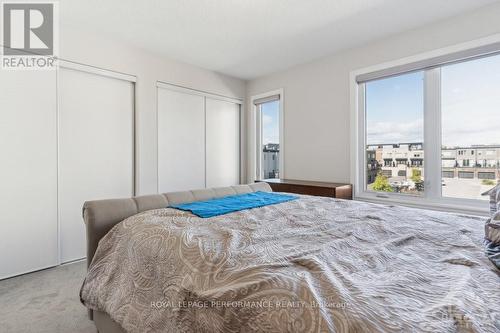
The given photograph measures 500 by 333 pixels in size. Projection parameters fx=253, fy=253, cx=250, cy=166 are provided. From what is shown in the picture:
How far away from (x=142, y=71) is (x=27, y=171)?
5.48ft

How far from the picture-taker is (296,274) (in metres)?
0.76

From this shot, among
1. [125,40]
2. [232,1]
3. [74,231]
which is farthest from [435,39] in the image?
[74,231]

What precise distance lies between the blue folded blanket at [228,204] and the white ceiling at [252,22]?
1.72 m

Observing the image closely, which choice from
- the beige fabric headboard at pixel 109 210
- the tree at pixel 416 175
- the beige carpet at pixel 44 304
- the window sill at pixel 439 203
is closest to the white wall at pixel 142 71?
the beige carpet at pixel 44 304

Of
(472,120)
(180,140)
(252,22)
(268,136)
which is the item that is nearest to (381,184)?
(472,120)

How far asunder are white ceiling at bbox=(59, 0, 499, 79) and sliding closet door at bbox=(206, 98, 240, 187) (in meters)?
0.99

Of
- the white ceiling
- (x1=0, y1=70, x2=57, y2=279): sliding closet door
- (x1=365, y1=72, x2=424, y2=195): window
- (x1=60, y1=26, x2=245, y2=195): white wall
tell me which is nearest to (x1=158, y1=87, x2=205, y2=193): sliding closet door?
(x1=60, y1=26, x2=245, y2=195): white wall

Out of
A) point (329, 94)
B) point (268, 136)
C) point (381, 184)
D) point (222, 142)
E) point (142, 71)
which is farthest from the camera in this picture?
point (268, 136)

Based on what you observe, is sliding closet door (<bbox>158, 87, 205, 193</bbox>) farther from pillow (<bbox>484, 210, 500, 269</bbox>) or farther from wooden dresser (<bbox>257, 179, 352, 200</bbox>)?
pillow (<bbox>484, 210, 500, 269</bbox>)

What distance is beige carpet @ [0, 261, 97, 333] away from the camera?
1.65 m

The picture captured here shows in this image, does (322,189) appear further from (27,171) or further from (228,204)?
(27,171)

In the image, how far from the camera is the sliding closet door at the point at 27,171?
7.47 feet

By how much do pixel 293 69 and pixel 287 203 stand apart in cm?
257

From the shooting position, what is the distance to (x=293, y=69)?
12.4 feet
